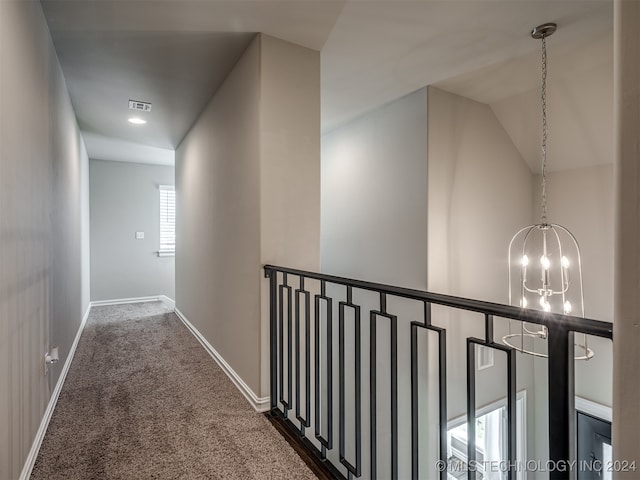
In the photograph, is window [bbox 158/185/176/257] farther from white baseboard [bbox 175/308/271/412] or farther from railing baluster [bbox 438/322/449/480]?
railing baluster [bbox 438/322/449/480]

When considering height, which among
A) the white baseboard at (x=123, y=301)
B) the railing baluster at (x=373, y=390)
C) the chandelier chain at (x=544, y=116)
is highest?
the chandelier chain at (x=544, y=116)

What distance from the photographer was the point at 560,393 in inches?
31.9

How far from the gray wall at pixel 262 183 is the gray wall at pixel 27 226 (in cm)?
112

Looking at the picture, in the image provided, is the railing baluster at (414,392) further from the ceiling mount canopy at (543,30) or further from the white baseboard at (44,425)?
the ceiling mount canopy at (543,30)

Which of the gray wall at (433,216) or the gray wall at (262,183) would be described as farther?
the gray wall at (433,216)

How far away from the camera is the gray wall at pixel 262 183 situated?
2213mm

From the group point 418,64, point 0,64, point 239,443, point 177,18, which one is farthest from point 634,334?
point 418,64

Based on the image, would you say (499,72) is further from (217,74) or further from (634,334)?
(634,334)

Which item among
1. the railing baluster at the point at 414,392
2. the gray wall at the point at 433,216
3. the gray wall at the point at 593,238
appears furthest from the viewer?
the gray wall at the point at 593,238

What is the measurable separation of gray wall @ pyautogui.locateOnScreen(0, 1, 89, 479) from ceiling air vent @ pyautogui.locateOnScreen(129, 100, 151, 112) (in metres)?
0.72

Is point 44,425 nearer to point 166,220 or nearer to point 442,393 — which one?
point 442,393

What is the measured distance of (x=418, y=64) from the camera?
2.77 metres

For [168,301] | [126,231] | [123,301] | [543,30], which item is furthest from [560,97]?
[123,301]

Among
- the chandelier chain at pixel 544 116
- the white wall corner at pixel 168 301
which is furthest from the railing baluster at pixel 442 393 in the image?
the white wall corner at pixel 168 301
